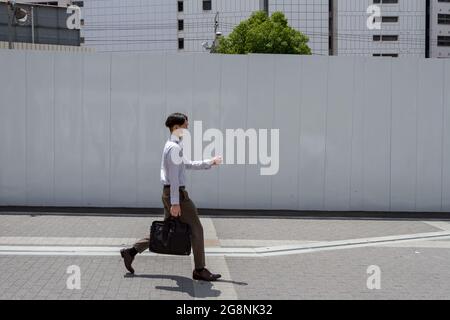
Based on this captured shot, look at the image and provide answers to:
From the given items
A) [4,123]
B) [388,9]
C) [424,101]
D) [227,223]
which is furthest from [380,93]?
[388,9]

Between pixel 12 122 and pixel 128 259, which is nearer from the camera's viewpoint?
pixel 128 259

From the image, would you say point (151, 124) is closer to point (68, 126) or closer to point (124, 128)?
point (124, 128)

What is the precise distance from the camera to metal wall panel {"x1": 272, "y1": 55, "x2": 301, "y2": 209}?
32.1 feet

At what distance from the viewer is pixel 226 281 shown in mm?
5879

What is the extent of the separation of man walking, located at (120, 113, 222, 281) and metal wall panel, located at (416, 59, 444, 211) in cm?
547

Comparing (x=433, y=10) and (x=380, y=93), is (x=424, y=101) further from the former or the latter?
(x=433, y=10)

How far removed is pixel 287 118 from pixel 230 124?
103 centimetres

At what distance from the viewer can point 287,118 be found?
9812mm

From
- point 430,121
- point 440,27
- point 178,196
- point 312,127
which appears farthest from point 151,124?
point 440,27

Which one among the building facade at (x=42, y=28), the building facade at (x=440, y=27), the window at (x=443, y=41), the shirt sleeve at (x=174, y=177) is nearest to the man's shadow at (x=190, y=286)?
the shirt sleeve at (x=174, y=177)

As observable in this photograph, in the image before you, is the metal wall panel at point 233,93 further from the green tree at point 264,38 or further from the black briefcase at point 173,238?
the green tree at point 264,38

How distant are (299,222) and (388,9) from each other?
70008mm

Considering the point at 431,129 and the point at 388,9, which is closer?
the point at 431,129

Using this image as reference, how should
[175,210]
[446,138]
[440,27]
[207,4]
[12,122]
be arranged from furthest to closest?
[440,27], [207,4], [446,138], [12,122], [175,210]
